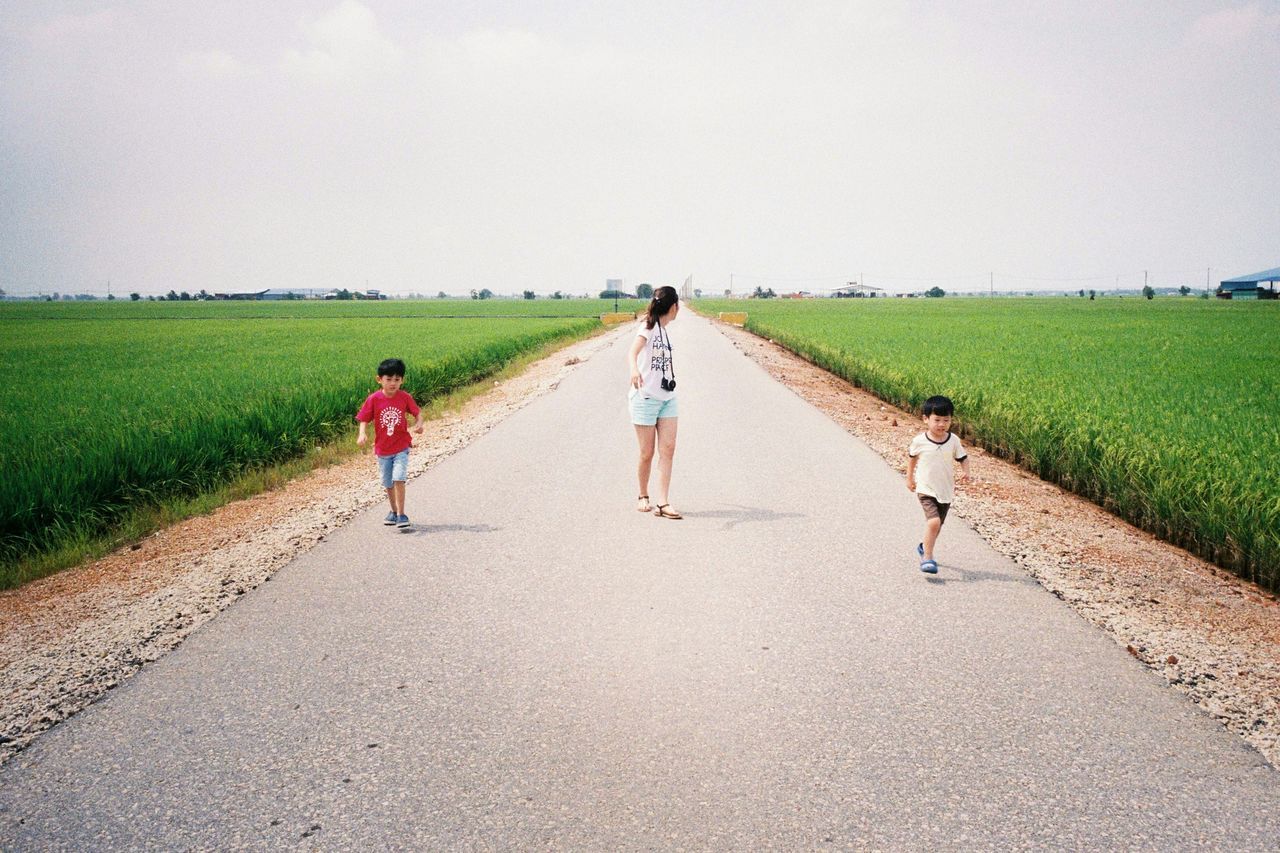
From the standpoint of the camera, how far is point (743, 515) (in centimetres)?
680

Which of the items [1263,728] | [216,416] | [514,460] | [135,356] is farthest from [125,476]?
[135,356]

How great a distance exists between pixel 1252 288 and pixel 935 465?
149945 mm

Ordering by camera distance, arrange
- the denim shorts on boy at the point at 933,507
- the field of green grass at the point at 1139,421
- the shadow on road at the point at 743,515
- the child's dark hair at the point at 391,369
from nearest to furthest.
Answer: the denim shorts on boy at the point at 933,507
the field of green grass at the point at 1139,421
the child's dark hair at the point at 391,369
the shadow on road at the point at 743,515

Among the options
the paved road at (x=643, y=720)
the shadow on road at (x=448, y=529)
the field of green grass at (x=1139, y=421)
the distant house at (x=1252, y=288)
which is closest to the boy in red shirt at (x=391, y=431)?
the shadow on road at (x=448, y=529)

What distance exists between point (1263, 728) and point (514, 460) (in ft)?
24.6

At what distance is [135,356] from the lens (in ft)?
76.5

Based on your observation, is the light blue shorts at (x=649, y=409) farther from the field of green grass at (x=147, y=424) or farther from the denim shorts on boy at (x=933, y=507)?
the field of green grass at (x=147, y=424)

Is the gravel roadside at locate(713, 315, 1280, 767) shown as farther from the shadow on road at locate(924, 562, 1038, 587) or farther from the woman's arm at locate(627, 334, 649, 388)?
the woman's arm at locate(627, 334, 649, 388)

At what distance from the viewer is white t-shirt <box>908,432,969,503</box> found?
5.29 metres

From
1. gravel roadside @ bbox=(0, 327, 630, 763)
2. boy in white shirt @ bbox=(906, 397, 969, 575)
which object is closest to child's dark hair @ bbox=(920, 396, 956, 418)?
boy in white shirt @ bbox=(906, 397, 969, 575)

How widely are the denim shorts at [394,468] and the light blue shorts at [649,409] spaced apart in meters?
2.11

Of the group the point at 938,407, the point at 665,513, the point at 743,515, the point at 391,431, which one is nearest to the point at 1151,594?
the point at 938,407

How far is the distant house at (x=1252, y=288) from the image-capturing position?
9357cm

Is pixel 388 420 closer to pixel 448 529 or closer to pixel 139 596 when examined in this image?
pixel 448 529
